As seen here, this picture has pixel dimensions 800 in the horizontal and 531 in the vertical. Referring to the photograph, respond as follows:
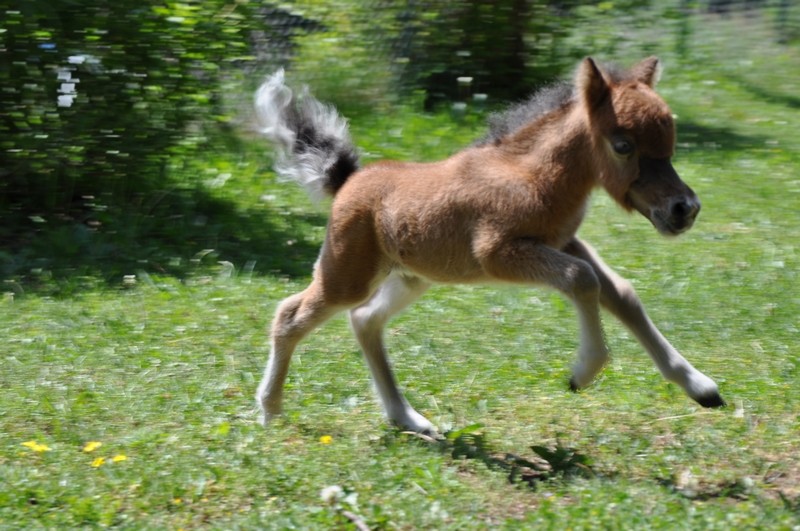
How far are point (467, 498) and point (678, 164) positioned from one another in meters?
7.12

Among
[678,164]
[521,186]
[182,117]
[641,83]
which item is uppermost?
[641,83]

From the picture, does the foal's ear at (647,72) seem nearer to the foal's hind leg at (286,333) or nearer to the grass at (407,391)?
the grass at (407,391)

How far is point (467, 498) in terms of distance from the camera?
4.85 metres

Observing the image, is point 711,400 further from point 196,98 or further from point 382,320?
point 196,98

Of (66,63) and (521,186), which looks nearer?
(521,186)

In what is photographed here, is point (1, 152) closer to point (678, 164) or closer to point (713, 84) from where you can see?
point (678, 164)

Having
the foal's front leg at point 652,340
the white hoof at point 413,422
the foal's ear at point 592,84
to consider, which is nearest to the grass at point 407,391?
the white hoof at point 413,422

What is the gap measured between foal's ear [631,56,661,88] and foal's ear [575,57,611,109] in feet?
0.78

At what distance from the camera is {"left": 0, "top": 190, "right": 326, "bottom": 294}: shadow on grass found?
893 cm

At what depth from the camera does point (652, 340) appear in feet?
17.6

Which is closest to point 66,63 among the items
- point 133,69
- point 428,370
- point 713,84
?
point 133,69

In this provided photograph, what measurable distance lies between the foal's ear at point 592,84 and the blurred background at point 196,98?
408 centimetres

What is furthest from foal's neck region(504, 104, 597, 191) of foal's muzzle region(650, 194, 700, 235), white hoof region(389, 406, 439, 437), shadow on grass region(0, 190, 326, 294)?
shadow on grass region(0, 190, 326, 294)

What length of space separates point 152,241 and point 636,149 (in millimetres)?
5103
